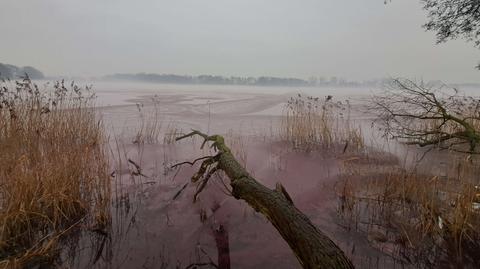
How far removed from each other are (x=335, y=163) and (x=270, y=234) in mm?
3425

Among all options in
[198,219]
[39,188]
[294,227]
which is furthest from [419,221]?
[39,188]

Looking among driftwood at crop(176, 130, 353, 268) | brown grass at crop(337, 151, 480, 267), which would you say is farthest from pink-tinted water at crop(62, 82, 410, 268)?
driftwood at crop(176, 130, 353, 268)

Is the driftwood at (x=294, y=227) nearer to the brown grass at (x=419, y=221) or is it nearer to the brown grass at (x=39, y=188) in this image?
the brown grass at (x=419, y=221)

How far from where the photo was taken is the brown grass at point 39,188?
8.25 feet

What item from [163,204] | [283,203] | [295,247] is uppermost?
[283,203]

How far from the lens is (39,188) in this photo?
296cm

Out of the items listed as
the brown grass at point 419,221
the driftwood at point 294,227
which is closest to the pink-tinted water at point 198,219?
the brown grass at point 419,221

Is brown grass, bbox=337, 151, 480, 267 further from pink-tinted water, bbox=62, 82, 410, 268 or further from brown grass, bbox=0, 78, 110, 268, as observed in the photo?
brown grass, bbox=0, 78, 110, 268

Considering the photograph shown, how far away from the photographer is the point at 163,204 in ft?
12.4

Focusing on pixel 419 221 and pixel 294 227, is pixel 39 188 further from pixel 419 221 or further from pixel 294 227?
pixel 419 221

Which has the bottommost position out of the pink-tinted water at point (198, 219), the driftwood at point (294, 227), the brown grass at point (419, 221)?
the pink-tinted water at point (198, 219)

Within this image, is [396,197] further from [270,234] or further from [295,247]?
[295,247]

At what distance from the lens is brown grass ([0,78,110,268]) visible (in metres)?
2.52

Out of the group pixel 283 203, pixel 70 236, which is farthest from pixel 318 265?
pixel 70 236
